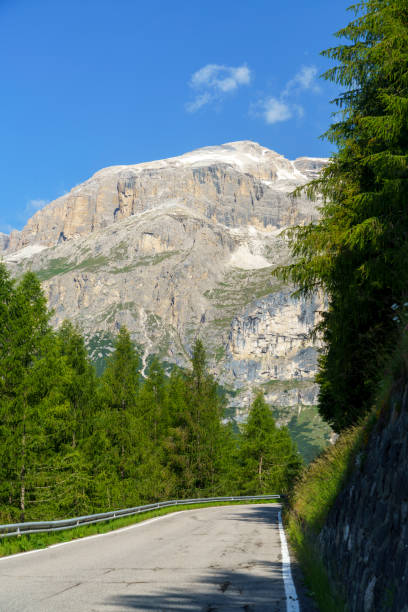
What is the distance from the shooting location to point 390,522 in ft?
14.0

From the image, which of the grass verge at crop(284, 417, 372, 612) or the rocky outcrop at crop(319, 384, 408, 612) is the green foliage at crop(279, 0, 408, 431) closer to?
the grass verge at crop(284, 417, 372, 612)

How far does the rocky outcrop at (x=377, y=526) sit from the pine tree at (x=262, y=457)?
41268 mm

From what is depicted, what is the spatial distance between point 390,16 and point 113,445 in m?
24.1

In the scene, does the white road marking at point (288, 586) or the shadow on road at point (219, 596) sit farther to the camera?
the white road marking at point (288, 586)

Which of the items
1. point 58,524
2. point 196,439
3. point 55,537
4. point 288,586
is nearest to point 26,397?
point 58,524

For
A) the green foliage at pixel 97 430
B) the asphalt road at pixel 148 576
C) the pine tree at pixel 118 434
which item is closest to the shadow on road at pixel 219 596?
the asphalt road at pixel 148 576

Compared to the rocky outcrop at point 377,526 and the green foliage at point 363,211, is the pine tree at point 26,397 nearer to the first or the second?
the green foliage at point 363,211

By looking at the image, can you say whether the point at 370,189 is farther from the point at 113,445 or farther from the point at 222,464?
the point at 222,464

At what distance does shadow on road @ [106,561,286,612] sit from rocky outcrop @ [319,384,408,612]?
1.02 metres

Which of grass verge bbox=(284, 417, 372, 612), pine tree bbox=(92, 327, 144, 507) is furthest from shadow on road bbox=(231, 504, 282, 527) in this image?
pine tree bbox=(92, 327, 144, 507)

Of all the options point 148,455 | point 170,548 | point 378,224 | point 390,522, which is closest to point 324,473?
point 170,548

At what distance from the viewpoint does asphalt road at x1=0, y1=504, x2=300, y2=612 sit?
5.85m

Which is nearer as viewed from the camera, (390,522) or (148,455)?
(390,522)

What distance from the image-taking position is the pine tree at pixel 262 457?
46.4 m
